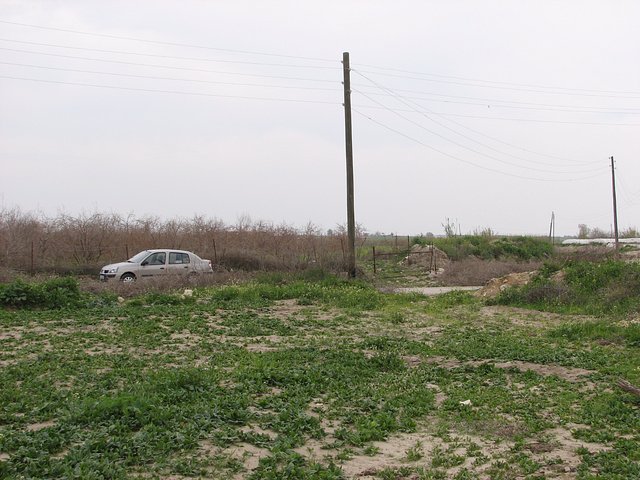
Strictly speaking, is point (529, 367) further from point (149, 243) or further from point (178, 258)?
point (149, 243)

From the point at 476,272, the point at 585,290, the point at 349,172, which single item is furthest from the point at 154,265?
the point at 585,290

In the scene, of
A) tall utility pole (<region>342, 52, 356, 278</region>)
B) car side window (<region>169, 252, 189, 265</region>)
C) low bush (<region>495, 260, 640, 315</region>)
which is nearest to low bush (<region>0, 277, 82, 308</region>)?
car side window (<region>169, 252, 189, 265</region>)

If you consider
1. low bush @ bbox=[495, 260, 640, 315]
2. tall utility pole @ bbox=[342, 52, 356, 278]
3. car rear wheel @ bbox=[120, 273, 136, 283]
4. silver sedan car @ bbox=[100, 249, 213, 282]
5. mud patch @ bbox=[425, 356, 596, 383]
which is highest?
tall utility pole @ bbox=[342, 52, 356, 278]

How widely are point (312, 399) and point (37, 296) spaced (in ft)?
37.6

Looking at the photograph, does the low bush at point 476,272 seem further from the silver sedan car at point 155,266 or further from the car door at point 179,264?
the car door at point 179,264

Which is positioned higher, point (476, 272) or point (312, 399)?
point (476, 272)

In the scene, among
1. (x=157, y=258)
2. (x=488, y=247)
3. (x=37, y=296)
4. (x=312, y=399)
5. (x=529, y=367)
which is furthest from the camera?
(x=488, y=247)

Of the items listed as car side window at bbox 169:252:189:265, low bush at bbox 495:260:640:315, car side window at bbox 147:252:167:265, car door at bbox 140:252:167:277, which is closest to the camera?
low bush at bbox 495:260:640:315

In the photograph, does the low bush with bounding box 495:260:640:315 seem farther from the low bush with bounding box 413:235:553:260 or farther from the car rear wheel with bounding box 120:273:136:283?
the low bush with bounding box 413:235:553:260

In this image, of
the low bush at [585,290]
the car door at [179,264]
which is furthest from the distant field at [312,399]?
the car door at [179,264]

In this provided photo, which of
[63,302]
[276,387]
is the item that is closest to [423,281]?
[63,302]

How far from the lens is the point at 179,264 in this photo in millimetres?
24281

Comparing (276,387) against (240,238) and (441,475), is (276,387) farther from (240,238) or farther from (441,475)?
(240,238)

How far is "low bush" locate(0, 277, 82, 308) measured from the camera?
16.7 metres
